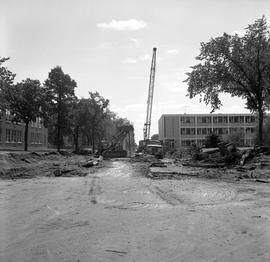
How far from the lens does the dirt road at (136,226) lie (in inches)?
272

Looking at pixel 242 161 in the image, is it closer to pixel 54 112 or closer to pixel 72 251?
pixel 72 251

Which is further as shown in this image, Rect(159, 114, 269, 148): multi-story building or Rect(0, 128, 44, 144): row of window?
Rect(159, 114, 269, 148): multi-story building

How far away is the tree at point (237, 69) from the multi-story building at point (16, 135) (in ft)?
100

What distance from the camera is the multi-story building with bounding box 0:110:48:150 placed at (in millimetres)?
72812

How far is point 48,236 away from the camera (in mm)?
8164

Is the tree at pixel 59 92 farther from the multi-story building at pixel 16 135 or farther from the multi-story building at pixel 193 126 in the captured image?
the multi-story building at pixel 193 126

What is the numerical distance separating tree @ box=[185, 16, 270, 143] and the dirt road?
88.9 ft

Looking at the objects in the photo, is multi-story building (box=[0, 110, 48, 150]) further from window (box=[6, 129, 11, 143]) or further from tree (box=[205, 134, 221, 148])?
tree (box=[205, 134, 221, 148])

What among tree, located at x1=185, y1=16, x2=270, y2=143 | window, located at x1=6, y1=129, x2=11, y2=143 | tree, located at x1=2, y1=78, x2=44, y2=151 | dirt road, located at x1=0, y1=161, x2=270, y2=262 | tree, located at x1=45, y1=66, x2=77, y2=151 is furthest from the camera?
window, located at x1=6, y1=129, x2=11, y2=143

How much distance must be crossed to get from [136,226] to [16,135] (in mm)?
74608

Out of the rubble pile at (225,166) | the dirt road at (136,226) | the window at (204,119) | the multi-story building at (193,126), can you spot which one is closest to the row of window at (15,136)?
the rubble pile at (225,166)

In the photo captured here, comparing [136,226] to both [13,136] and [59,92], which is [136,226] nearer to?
[59,92]

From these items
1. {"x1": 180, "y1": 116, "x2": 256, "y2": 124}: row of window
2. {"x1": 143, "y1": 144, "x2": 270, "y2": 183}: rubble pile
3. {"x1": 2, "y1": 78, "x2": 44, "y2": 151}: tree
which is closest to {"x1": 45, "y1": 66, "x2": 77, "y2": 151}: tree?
{"x1": 2, "y1": 78, "x2": 44, "y2": 151}: tree

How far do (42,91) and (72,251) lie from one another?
52.1 m
